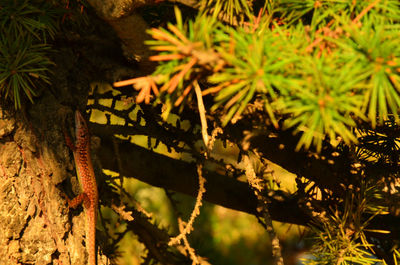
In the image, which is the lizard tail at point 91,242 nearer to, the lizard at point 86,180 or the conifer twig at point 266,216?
the lizard at point 86,180

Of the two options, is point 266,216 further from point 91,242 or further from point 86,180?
point 86,180

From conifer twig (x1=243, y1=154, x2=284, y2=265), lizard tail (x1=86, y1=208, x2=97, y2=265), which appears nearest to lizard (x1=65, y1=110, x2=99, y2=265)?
lizard tail (x1=86, y1=208, x2=97, y2=265)

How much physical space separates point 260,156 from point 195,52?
2.47 ft

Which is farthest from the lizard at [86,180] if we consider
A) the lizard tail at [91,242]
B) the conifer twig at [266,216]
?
the conifer twig at [266,216]

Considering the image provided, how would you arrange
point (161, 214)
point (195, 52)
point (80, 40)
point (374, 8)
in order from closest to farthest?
point (195, 52) → point (374, 8) → point (80, 40) → point (161, 214)

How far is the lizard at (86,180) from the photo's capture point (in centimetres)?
147

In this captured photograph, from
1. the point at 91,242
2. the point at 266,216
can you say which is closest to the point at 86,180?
the point at 91,242

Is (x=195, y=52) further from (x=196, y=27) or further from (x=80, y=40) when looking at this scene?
(x=80, y=40)

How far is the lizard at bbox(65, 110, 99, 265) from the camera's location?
4.84ft

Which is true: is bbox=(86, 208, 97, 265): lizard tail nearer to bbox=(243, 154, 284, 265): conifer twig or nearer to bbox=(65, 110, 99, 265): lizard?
bbox=(65, 110, 99, 265): lizard

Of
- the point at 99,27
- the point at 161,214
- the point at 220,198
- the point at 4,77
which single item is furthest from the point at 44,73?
the point at 161,214

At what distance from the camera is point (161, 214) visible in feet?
14.0

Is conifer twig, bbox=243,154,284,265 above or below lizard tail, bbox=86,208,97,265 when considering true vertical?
above

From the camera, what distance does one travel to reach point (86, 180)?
169 centimetres
